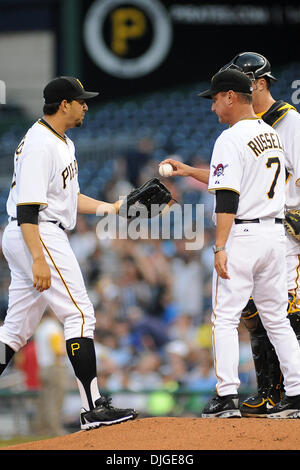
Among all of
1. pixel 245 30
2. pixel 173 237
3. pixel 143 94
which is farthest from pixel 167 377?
pixel 245 30

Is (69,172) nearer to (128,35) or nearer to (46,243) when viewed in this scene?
(46,243)

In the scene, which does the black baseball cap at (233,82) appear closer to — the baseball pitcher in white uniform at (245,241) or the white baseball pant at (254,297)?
the baseball pitcher in white uniform at (245,241)

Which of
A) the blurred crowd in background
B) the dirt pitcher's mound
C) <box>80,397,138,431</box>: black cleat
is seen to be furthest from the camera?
the blurred crowd in background

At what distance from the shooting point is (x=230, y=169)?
3.79m

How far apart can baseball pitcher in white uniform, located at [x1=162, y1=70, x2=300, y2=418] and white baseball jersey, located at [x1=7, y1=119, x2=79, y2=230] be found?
72cm

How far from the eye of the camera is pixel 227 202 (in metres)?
3.78

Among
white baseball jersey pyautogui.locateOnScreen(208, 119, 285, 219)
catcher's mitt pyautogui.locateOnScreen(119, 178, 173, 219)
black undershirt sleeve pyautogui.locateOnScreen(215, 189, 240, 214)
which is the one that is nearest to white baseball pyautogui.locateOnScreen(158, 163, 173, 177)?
catcher's mitt pyautogui.locateOnScreen(119, 178, 173, 219)

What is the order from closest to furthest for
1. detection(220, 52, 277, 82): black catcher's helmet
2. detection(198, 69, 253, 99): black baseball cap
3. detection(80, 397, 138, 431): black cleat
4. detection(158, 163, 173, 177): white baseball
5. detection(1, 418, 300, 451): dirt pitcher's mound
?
detection(1, 418, 300, 451): dirt pitcher's mound
detection(80, 397, 138, 431): black cleat
detection(198, 69, 253, 99): black baseball cap
detection(158, 163, 173, 177): white baseball
detection(220, 52, 277, 82): black catcher's helmet

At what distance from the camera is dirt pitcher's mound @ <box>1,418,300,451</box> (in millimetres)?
3393

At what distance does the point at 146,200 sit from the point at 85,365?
1004 millimetres

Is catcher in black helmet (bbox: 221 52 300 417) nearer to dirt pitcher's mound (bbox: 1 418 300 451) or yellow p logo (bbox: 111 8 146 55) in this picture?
dirt pitcher's mound (bbox: 1 418 300 451)

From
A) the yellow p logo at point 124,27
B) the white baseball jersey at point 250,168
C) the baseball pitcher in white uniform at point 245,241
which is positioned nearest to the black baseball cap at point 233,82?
the baseball pitcher in white uniform at point 245,241

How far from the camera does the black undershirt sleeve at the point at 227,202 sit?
3777 mm

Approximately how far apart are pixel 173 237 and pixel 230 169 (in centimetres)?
624
